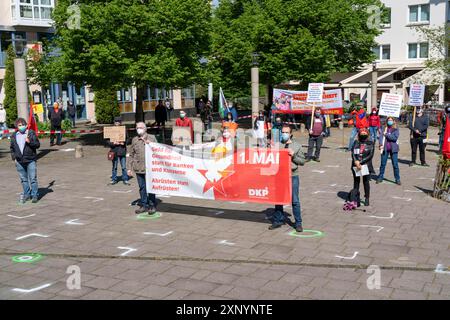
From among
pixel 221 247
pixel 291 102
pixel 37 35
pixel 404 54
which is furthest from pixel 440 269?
pixel 404 54

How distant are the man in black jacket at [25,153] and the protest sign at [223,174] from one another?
11.0ft

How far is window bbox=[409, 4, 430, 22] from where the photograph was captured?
1892 inches

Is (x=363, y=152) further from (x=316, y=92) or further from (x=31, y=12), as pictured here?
(x=31, y=12)

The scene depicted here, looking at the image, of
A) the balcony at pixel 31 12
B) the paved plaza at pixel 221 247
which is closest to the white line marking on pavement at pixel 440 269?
the paved plaza at pixel 221 247

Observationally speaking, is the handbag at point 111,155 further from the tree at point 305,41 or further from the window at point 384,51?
the window at point 384,51

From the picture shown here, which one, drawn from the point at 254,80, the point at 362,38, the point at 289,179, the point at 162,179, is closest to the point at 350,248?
the point at 289,179

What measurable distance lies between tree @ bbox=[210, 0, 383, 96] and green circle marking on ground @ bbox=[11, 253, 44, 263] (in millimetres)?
22739

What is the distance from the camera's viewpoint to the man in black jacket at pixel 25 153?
504 inches

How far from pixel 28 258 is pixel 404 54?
47.3 m

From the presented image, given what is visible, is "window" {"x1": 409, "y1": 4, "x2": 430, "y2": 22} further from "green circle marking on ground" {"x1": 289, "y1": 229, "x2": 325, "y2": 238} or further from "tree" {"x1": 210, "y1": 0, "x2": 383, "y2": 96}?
"green circle marking on ground" {"x1": 289, "y1": 229, "x2": 325, "y2": 238}

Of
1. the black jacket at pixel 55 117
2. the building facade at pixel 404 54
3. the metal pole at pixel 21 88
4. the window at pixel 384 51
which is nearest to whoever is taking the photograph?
the metal pole at pixel 21 88

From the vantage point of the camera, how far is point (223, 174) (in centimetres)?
1048
